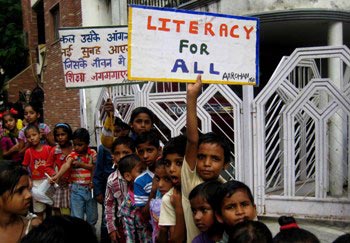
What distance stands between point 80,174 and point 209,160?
2.25 metres

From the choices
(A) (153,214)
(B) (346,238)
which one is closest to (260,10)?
(A) (153,214)

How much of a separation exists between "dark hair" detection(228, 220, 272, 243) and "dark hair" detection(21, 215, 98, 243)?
0.69m

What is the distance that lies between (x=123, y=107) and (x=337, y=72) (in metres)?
3.41

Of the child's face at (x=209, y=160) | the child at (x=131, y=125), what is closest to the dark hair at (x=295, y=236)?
the child's face at (x=209, y=160)

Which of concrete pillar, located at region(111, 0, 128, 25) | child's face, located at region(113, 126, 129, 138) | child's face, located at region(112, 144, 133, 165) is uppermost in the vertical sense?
concrete pillar, located at region(111, 0, 128, 25)

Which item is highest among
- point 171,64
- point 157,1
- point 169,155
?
point 157,1

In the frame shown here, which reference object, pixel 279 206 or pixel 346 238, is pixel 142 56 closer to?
pixel 346 238

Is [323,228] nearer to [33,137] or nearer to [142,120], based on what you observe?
[142,120]

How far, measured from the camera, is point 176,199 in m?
2.44

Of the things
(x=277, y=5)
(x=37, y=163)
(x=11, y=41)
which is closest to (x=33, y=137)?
(x=37, y=163)

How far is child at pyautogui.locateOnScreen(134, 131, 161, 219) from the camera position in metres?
2.96

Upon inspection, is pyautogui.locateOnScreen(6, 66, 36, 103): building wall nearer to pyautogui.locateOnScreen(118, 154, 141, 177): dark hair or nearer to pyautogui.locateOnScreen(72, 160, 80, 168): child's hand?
pyautogui.locateOnScreen(72, 160, 80, 168): child's hand

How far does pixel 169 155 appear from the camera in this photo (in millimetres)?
2604

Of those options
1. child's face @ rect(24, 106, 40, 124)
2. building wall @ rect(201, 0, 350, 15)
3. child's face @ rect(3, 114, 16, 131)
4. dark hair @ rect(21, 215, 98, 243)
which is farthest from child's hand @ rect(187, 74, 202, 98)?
child's face @ rect(3, 114, 16, 131)
